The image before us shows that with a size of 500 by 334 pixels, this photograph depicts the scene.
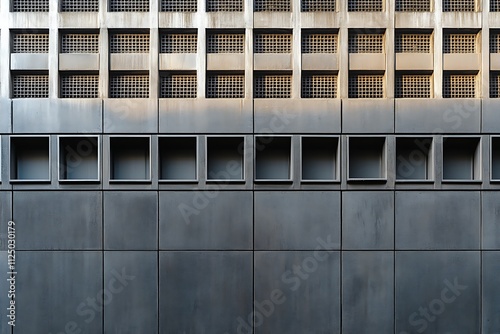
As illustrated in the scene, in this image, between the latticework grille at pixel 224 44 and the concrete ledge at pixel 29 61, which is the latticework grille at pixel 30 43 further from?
the latticework grille at pixel 224 44

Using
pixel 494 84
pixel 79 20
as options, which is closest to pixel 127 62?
pixel 79 20

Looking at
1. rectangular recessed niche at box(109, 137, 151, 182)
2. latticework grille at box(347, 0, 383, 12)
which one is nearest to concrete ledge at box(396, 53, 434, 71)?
latticework grille at box(347, 0, 383, 12)

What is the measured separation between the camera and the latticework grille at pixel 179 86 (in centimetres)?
1037

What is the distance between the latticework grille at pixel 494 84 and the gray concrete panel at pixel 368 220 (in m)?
3.85

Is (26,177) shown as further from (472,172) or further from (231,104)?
(472,172)

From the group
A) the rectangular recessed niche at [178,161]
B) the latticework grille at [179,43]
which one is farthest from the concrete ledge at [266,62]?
the rectangular recessed niche at [178,161]

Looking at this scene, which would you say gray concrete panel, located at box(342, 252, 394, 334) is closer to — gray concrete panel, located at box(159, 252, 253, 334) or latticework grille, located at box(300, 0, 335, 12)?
gray concrete panel, located at box(159, 252, 253, 334)

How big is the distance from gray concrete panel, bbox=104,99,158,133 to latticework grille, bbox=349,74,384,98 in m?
5.27

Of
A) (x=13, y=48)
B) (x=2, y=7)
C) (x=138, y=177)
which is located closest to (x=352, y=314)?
(x=138, y=177)

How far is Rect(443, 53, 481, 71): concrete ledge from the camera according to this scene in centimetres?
1023

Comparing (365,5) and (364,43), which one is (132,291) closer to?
(364,43)

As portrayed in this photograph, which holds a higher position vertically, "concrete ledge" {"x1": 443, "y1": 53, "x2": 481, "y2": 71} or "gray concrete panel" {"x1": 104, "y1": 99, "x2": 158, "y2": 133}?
"concrete ledge" {"x1": 443, "y1": 53, "x2": 481, "y2": 71}

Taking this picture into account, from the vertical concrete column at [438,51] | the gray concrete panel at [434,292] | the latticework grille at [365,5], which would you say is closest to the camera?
the gray concrete panel at [434,292]

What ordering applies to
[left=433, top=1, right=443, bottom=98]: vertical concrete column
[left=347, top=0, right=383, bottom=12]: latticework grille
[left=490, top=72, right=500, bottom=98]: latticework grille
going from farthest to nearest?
[left=347, top=0, right=383, bottom=12]: latticework grille, [left=490, top=72, right=500, bottom=98]: latticework grille, [left=433, top=1, right=443, bottom=98]: vertical concrete column
